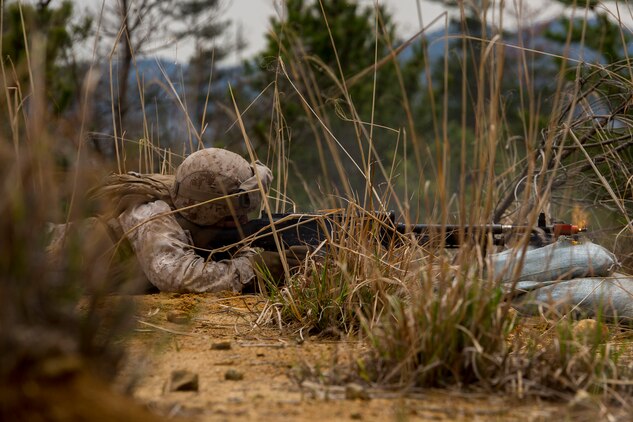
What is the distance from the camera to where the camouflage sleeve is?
467 cm

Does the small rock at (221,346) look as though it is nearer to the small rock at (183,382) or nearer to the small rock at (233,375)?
the small rock at (233,375)

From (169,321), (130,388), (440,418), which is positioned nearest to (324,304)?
(169,321)

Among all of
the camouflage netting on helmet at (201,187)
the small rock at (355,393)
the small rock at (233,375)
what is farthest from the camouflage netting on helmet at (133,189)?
the small rock at (355,393)

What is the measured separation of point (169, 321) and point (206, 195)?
3.69ft

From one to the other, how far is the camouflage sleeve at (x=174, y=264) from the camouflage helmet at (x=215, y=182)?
0.57ft

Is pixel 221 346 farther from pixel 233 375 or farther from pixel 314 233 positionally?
pixel 314 233

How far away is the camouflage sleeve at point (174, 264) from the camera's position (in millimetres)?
4672

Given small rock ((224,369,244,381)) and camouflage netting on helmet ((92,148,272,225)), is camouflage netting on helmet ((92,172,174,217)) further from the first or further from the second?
small rock ((224,369,244,381))

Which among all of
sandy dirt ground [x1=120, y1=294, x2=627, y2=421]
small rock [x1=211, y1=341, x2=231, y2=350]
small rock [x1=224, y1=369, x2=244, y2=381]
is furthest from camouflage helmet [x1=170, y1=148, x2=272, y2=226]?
small rock [x1=224, y1=369, x2=244, y2=381]

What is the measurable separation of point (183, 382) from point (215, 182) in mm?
2448

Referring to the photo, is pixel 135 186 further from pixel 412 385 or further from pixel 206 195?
pixel 412 385

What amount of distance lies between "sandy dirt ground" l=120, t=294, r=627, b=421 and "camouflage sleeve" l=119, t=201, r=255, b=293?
1.38 meters

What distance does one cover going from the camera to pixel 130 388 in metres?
1.88

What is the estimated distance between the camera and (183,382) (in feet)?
7.59
